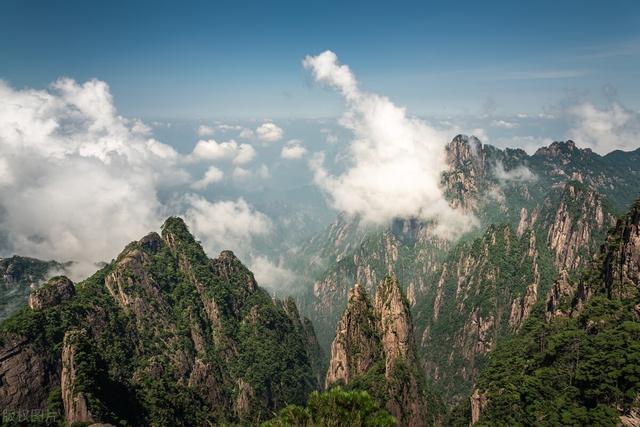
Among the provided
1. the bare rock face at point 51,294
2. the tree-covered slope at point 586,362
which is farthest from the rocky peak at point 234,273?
the tree-covered slope at point 586,362

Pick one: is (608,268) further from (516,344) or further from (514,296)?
(514,296)

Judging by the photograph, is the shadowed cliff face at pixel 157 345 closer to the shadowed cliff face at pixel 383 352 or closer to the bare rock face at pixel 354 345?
the bare rock face at pixel 354 345

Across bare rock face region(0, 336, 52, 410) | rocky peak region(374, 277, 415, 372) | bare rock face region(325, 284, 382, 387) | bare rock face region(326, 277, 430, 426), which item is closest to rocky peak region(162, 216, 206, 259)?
bare rock face region(325, 284, 382, 387)

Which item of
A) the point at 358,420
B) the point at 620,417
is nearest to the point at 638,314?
the point at 620,417

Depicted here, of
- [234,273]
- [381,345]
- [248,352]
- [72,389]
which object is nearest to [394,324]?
[381,345]

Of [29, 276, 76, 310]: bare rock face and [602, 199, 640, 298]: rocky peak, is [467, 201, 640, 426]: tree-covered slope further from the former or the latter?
[29, 276, 76, 310]: bare rock face

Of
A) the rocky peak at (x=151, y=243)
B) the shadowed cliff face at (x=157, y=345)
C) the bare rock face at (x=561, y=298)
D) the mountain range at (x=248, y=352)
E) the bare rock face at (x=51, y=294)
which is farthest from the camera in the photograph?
the rocky peak at (x=151, y=243)

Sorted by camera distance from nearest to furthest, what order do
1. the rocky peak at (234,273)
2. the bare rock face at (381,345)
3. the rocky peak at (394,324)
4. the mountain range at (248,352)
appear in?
the mountain range at (248,352)
the bare rock face at (381,345)
the rocky peak at (394,324)
the rocky peak at (234,273)
